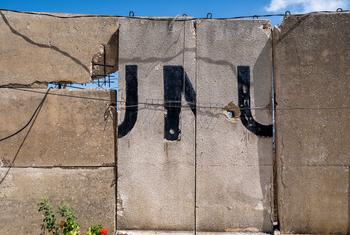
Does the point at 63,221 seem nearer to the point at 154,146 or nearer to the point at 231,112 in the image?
the point at 154,146

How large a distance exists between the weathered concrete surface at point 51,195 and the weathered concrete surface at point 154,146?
0.62ft

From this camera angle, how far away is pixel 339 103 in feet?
14.9

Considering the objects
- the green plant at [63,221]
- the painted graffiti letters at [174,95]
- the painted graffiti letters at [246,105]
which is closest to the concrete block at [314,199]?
the painted graffiti letters at [246,105]

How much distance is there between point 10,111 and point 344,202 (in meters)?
3.56

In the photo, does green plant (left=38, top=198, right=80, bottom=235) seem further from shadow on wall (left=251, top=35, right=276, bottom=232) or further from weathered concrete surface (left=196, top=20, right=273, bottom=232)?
shadow on wall (left=251, top=35, right=276, bottom=232)

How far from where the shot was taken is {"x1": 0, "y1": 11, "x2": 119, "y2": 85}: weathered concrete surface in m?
4.71

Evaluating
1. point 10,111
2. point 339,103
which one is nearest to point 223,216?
point 339,103

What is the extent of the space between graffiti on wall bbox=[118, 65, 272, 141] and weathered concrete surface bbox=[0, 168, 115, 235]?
24.6 inches

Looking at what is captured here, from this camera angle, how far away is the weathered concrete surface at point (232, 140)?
15.1 ft

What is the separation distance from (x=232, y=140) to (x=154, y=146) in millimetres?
809

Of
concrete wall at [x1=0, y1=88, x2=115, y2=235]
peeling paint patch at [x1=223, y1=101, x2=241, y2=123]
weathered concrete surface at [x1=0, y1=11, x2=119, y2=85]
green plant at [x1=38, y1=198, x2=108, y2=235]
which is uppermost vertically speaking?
weathered concrete surface at [x1=0, y1=11, x2=119, y2=85]

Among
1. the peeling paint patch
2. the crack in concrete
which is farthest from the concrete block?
the crack in concrete

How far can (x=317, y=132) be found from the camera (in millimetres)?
4555

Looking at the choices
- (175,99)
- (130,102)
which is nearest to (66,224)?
(130,102)
